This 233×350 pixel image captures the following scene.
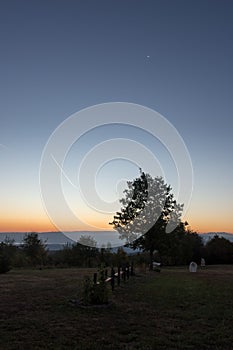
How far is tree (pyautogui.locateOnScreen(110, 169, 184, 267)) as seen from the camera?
4428cm

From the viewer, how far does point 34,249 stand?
6281cm

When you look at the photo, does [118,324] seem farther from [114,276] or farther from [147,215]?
[147,215]

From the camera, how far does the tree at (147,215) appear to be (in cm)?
4428

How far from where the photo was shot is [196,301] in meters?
14.7

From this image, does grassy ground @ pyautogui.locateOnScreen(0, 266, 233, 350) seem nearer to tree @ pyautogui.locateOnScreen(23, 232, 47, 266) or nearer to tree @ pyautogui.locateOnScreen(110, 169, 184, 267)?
tree @ pyautogui.locateOnScreen(110, 169, 184, 267)

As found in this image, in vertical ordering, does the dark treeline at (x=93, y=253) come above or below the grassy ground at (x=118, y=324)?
above

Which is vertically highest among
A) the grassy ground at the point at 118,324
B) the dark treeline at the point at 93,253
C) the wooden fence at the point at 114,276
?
the dark treeline at the point at 93,253

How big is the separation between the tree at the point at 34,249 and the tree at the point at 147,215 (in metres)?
21.1

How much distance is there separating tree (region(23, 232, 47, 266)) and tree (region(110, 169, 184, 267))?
21.1 metres

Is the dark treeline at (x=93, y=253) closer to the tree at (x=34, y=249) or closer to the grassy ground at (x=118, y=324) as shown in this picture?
the tree at (x=34, y=249)

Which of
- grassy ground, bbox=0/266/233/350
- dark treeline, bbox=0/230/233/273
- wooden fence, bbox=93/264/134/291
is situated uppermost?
dark treeline, bbox=0/230/233/273

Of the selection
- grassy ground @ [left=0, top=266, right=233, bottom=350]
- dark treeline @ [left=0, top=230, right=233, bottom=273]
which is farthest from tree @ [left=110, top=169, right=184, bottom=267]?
grassy ground @ [left=0, top=266, right=233, bottom=350]

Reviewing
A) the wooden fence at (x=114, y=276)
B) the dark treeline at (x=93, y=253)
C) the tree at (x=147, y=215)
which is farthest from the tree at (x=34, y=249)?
the wooden fence at (x=114, y=276)

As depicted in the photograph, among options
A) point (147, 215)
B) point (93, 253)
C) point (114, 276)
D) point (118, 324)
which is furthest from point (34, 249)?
point (118, 324)
